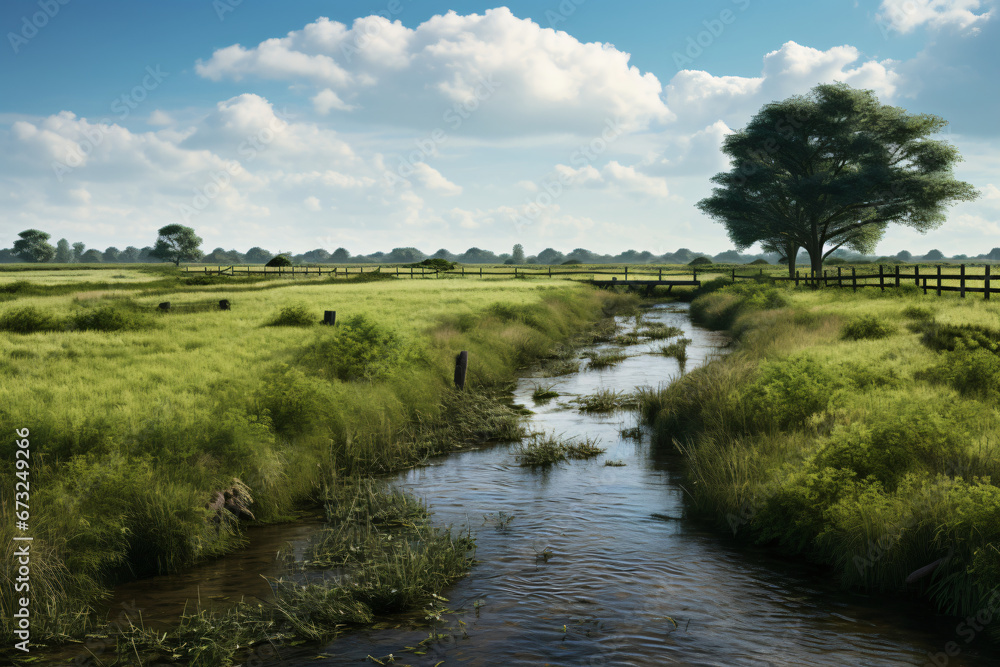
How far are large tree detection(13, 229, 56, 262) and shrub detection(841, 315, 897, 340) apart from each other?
202637 mm

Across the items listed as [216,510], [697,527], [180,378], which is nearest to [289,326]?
[180,378]

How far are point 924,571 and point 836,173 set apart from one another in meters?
49.5

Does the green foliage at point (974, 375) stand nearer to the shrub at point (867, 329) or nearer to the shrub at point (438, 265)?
the shrub at point (867, 329)

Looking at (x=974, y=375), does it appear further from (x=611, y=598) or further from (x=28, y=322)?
(x=28, y=322)

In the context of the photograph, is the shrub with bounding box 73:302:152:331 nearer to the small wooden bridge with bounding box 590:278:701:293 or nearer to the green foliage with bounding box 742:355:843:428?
the green foliage with bounding box 742:355:843:428

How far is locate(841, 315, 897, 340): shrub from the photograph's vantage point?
67.8ft

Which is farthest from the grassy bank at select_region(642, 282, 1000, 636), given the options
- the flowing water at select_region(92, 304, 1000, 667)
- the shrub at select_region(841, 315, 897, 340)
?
the shrub at select_region(841, 315, 897, 340)

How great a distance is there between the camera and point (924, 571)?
743cm

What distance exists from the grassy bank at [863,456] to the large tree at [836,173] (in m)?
32.9

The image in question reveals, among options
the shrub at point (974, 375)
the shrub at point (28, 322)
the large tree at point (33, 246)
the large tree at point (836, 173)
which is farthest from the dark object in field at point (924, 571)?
the large tree at point (33, 246)

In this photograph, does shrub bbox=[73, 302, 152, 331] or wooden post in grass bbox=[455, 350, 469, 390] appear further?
shrub bbox=[73, 302, 152, 331]

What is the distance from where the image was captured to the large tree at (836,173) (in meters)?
46.0

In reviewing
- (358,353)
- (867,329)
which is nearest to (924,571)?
(358,353)

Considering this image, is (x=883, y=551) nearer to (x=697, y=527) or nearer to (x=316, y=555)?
(x=697, y=527)
